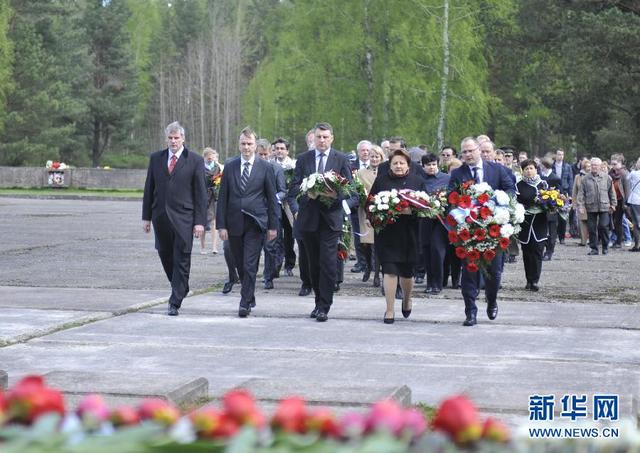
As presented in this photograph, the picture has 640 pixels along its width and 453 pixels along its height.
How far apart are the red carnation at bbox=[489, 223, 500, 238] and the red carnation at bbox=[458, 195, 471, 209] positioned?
0.32 meters

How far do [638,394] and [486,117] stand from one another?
50637 millimetres

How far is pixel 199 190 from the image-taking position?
13.7 meters

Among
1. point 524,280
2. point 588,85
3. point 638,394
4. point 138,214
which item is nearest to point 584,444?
point 638,394

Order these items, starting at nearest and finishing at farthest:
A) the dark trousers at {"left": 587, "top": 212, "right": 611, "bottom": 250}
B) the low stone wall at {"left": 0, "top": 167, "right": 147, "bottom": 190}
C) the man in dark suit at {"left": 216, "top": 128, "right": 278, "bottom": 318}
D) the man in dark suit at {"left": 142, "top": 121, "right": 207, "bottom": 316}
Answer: the man in dark suit at {"left": 142, "top": 121, "right": 207, "bottom": 316} < the man in dark suit at {"left": 216, "top": 128, "right": 278, "bottom": 318} < the dark trousers at {"left": 587, "top": 212, "right": 611, "bottom": 250} < the low stone wall at {"left": 0, "top": 167, "right": 147, "bottom": 190}

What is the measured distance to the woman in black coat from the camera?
56.7 feet

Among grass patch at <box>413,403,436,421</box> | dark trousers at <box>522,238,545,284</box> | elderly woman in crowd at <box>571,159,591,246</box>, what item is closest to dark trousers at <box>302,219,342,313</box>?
dark trousers at <box>522,238,545,284</box>

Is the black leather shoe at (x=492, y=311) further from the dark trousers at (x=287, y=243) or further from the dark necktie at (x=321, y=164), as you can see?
the dark trousers at (x=287, y=243)

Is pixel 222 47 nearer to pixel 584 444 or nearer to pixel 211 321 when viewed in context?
pixel 211 321

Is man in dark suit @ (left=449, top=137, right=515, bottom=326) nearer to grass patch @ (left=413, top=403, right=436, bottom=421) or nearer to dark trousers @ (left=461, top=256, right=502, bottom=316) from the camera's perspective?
dark trousers @ (left=461, top=256, right=502, bottom=316)

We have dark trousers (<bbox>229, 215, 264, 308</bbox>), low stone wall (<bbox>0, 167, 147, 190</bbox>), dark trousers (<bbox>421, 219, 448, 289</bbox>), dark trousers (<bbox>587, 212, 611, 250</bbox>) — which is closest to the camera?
dark trousers (<bbox>229, 215, 264, 308</bbox>)

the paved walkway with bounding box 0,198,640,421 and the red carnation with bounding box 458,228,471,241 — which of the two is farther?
the red carnation with bounding box 458,228,471,241

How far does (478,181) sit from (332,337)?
270cm

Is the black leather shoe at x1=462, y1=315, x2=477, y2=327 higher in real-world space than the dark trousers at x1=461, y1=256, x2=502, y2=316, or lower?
lower

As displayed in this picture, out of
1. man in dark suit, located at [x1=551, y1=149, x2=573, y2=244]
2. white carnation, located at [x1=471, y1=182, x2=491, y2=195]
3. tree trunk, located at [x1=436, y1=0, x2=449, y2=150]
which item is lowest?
white carnation, located at [x1=471, y1=182, x2=491, y2=195]
